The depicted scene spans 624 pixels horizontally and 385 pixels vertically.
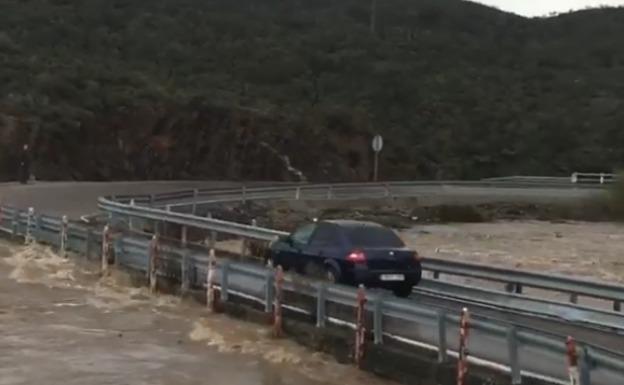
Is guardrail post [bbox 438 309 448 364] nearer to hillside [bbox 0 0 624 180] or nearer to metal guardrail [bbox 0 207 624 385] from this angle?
metal guardrail [bbox 0 207 624 385]

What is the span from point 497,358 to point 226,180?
46.4 meters

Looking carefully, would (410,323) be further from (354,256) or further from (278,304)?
(354,256)

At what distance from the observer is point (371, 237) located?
16609 millimetres

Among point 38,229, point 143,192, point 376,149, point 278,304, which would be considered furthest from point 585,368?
point 376,149

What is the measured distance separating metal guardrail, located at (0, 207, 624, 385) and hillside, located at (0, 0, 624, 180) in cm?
3674

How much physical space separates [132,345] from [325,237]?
3632mm

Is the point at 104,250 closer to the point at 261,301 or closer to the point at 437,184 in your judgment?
the point at 261,301

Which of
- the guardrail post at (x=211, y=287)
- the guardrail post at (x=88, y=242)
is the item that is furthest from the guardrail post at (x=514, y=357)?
the guardrail post at (x=88, y=242)

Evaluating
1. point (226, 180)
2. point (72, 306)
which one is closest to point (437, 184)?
point (226, 180)

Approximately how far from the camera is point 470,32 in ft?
403

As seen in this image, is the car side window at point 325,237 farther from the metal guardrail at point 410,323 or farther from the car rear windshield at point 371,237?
the metal guardrail at point 410,323

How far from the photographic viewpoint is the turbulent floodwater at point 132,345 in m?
12.6

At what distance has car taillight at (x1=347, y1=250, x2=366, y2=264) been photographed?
52.3 ft

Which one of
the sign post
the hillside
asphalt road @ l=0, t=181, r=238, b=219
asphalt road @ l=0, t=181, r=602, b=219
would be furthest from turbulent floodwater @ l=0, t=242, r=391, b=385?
the hillside
